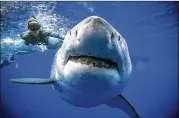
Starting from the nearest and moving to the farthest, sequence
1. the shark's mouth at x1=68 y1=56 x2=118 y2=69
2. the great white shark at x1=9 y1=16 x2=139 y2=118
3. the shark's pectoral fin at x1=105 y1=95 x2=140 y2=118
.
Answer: the great white shark at x1=9 y1=16 x2=139 y2=118
the shark's mouth at x1=68 y1=56 x2=118 y2=69
the shark's pectoral fin at x1=105 y1=95 x2=140 y2=118

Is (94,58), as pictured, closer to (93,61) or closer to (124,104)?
(93,61)

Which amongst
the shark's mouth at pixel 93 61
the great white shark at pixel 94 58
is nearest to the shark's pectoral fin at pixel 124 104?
the great white shark at pixel 94 58

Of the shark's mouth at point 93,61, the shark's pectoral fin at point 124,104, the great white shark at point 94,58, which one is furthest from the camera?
the shark's pectoral fin at point 124,104

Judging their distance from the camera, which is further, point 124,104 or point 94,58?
point 124,104

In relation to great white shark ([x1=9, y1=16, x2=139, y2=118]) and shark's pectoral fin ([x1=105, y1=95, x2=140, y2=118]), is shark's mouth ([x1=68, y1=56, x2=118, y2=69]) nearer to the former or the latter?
great white shark ([x1=9, y1=16, x2=139, y2=118])

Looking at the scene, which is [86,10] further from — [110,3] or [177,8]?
[177,8]

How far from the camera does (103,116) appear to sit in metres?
29.3

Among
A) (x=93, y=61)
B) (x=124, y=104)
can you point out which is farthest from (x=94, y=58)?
(x=124, y=104)

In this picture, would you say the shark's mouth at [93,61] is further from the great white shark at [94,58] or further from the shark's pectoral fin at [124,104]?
the shark's pectoral fin at [124,104]

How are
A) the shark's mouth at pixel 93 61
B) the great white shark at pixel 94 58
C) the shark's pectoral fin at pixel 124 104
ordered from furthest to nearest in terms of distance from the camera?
the shark's pectoral fin at pixel 124 104 < the shark's mouth at pixel 93 61 < the great white shark at pixel 94 58

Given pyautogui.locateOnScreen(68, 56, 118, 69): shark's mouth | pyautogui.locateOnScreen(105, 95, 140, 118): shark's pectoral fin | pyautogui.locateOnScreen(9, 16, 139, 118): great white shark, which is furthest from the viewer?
pyautogui.locateOnScreen(105, 95, 140, 118): shark's pectoral fin

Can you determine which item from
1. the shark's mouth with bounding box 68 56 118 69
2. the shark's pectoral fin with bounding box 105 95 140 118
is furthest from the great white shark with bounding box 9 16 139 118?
the shark's pectoral fin with bounding box 105 95 140 118

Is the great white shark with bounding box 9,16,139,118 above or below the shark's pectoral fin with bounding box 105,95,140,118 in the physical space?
above

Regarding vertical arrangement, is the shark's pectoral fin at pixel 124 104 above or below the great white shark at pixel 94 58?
below
